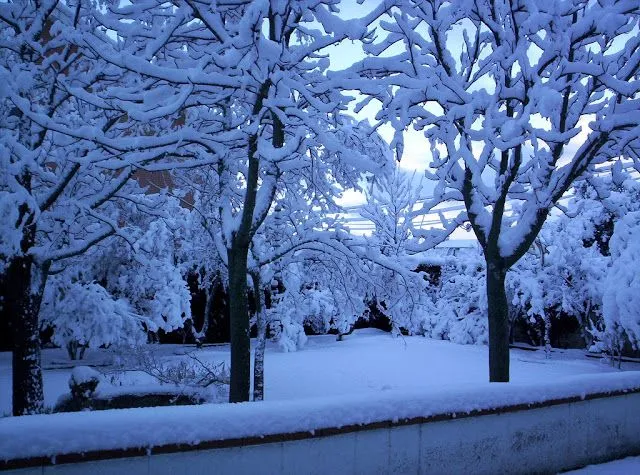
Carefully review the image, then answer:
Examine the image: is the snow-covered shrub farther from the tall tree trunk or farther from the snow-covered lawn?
the tall tree trunk

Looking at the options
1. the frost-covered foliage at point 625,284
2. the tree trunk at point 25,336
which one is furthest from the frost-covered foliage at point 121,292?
the frost-covered foliage at point 625,284

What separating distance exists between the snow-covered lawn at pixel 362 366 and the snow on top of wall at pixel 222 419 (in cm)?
537

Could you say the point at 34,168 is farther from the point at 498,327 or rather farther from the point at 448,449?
the point at 498,327

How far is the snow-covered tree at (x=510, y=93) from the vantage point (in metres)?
5.82

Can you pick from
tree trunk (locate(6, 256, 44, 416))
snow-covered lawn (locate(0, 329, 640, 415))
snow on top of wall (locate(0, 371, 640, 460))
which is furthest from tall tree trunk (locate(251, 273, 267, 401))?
snow on top of wall (locate(0, 371, 640, 460))

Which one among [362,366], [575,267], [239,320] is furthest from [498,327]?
[575,267]

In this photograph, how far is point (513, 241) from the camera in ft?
22.4

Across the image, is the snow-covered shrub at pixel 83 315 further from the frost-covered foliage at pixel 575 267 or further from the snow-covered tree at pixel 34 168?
the frost-covered foliage at pixel 575 267

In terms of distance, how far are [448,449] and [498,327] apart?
255 centimetres

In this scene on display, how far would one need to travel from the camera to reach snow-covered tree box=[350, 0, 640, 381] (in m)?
5.82

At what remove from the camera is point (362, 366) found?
15.9 metres

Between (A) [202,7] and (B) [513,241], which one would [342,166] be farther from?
(A) [202,7]

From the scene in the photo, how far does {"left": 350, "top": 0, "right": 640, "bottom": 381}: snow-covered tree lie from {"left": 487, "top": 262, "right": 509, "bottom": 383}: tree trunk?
13 millimetres

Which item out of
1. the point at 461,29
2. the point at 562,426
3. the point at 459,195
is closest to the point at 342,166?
the point at 459,195
